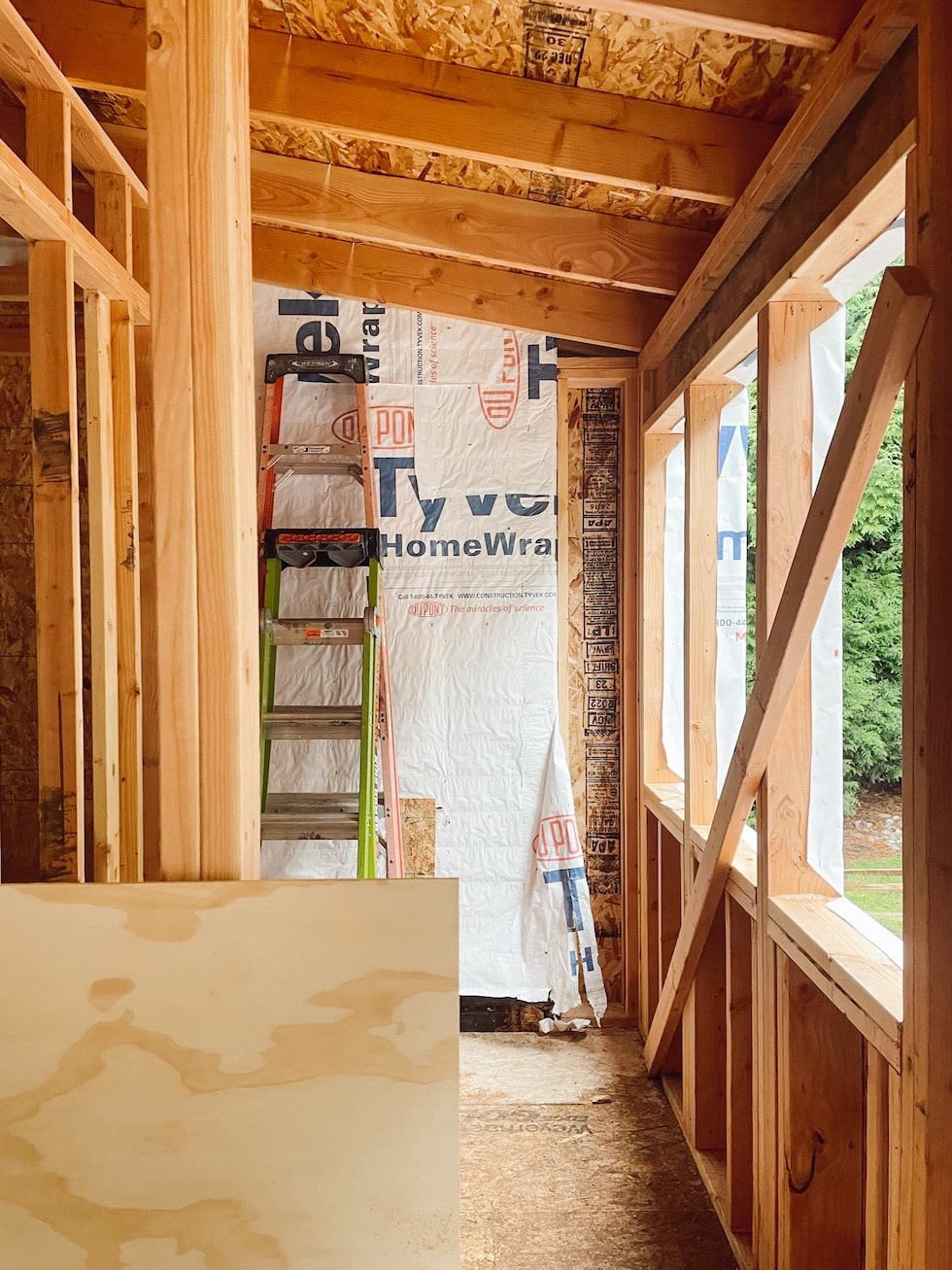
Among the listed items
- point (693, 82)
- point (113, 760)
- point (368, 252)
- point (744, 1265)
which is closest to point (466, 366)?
point (368, 252)

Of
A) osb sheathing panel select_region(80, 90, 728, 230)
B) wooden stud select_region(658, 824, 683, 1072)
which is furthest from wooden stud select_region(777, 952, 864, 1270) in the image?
osb sheathing panel select_region(80, 90, 728, 230)

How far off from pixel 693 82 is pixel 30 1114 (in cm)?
204

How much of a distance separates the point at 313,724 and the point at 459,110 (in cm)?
175

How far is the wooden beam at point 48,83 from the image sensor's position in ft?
5.20

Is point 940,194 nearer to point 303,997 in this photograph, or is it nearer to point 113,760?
→ point 303,997

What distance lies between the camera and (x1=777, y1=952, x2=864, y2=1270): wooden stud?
5.52 ft

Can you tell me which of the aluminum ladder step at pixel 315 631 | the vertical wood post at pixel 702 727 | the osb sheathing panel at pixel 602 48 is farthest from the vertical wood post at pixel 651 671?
the osb sheathing panel at pixel 602 48

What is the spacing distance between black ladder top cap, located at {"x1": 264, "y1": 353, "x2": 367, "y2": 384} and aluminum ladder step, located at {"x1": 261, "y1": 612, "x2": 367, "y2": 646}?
88cm

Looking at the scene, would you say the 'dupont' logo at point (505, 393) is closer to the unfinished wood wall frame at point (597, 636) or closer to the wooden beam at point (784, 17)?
the unfinished wood wall frame at point (597, 636)

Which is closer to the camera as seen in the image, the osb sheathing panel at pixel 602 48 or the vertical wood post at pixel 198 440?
the vertical wood post at pixel 198 440

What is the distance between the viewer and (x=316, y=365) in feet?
10.2

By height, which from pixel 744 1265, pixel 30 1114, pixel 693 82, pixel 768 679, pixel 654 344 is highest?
pixel 693 82

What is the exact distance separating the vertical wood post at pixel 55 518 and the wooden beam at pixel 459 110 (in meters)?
0.39

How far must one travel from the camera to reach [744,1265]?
76.0 inches
